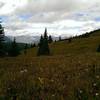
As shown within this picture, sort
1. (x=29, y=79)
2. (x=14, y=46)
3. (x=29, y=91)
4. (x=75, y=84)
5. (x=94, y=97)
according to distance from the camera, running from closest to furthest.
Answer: (x=94, y=97), (x=29, y=91), (x=75, y=84), (x=29, y=79), (x=14, y=46)

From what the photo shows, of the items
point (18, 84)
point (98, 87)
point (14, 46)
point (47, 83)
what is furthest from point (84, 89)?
point (14, 46)

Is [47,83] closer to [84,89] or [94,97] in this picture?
[84,89]

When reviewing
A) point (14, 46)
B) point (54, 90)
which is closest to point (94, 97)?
point (54, 90)

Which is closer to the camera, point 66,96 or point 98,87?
point 66,96

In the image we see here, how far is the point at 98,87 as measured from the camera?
7.75 metres

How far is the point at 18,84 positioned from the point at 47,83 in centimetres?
87

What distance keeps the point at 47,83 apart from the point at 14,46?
3402 inches

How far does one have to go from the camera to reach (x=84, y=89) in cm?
760

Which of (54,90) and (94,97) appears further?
(54,90)

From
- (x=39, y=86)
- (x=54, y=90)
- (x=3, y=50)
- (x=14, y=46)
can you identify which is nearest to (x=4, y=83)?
(x=39, y=86)

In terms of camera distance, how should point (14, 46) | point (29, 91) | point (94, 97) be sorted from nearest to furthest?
point (94, 97), point (29, 91), point (14, 46)

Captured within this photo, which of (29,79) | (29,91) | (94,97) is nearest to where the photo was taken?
(94,97)

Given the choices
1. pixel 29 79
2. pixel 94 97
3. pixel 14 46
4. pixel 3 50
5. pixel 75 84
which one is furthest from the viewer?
pixel 14 46

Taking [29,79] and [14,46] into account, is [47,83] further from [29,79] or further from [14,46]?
[14,46]
